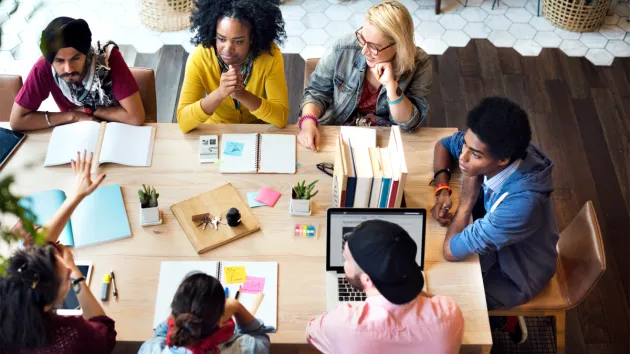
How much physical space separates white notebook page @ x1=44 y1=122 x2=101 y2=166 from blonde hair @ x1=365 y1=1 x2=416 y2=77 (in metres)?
1.25

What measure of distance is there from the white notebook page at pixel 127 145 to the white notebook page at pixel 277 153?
470 mm

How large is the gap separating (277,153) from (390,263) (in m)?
0.98

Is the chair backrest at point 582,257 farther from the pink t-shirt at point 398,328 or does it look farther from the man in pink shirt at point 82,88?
the man in pink shirt at point 82,88

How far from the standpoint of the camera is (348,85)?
110 inches

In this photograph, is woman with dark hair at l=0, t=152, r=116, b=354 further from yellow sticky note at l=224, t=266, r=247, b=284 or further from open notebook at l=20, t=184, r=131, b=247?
yellow sticky note at l=224, t=266, r=247, b=284

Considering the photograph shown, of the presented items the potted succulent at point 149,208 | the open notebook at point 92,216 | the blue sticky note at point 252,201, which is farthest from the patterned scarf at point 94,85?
the blue sticky note at point 252,201

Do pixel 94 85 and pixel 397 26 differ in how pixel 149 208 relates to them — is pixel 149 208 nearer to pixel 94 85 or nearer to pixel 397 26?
pixel 94 85

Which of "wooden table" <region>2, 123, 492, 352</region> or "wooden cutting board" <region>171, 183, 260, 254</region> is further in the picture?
"wooden cutting board" <region>171, 183, 260, 254</region>

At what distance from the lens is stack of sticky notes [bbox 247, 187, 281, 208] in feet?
7.73

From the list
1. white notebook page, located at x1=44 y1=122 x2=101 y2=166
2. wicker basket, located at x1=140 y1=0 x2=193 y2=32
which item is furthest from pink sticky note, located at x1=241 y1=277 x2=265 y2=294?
wicker basket, located at x1=140 y1=0 x2=193 y2=32

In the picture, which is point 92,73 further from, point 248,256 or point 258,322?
point 258,322

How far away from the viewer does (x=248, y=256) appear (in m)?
2.19

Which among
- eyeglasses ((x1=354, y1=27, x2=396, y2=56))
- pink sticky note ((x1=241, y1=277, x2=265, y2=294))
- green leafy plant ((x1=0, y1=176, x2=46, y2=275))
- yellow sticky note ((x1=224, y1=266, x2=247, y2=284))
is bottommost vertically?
pink sticky note ((x1=241, y1=277, x2=265, y2=294))

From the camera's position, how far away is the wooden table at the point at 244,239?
2039 millimetres
